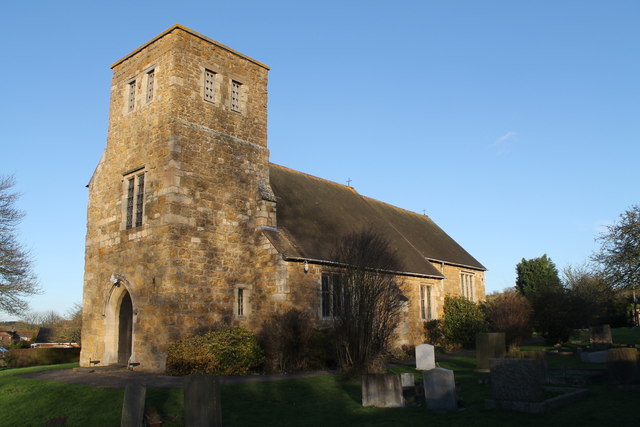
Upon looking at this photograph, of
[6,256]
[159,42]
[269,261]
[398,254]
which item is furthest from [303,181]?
[6,256]

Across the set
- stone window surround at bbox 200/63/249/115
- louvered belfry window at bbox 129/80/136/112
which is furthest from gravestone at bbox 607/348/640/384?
louvered belfry window at bbox 129/80/136/112

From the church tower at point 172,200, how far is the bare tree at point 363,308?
5483 millimetres

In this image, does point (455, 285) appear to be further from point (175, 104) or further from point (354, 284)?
point (175, 104)

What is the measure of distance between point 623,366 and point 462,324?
1427 cm

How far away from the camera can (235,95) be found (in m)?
22.0

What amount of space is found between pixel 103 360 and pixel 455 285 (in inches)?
780

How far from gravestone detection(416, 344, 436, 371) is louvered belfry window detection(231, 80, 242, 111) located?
1215cm

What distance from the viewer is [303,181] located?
92.9 ft

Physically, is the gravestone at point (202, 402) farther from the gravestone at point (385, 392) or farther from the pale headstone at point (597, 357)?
the pale headstone at point (597, 357)

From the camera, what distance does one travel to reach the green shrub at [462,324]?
26.4 meters

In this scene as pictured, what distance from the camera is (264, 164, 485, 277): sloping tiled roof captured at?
21875 mm

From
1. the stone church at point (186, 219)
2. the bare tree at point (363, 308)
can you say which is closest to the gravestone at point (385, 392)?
the bare tree at point (363, 308)

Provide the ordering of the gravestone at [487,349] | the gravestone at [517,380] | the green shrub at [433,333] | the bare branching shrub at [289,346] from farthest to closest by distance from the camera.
Answer: the green shrub at [433,333], the bare branching shrub at [289,346], the gravestone at [487,349], the gravestone at [517,380]

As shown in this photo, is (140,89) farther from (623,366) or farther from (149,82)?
(623,366)
